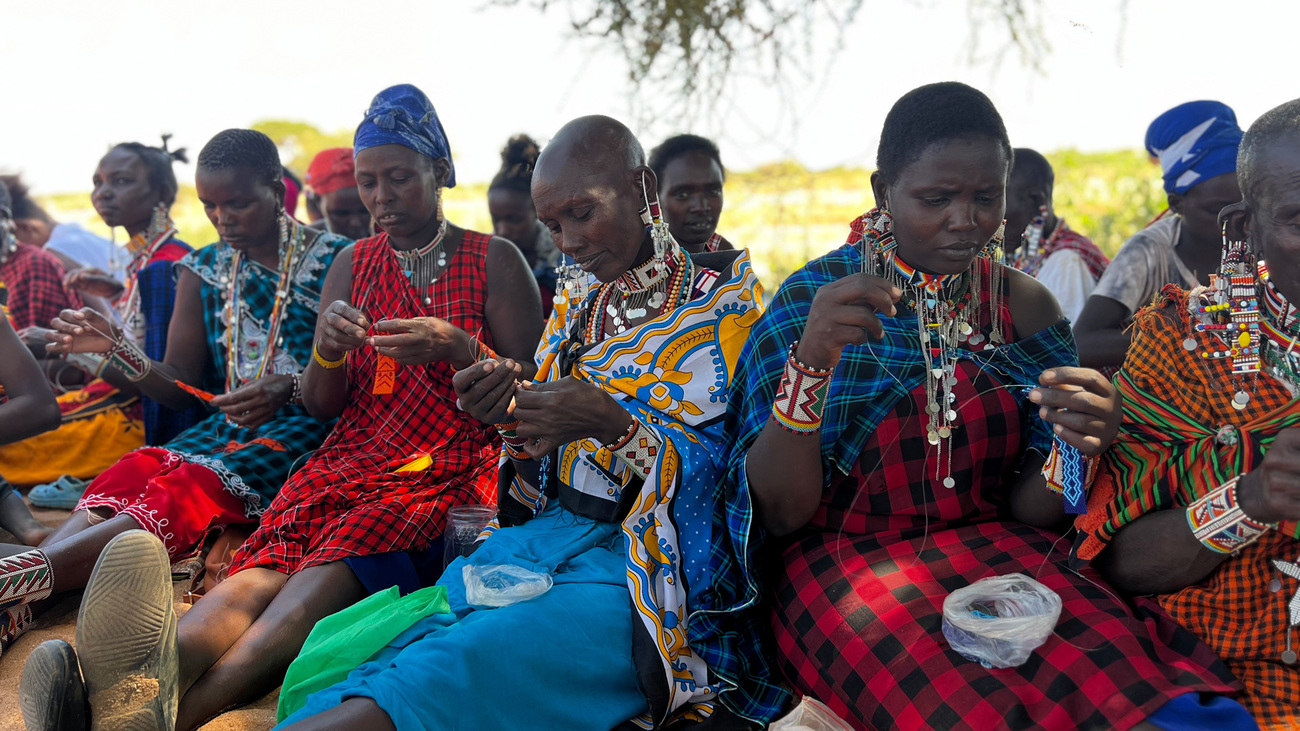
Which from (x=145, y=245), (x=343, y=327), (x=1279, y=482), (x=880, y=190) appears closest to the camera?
(x=1279, y=482)

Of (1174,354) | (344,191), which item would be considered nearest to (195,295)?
(344,191)

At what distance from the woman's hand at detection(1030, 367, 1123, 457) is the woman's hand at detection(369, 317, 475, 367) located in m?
1.90

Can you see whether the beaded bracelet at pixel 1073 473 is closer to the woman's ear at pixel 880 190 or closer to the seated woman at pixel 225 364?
the woman's ear at pixel 880 190

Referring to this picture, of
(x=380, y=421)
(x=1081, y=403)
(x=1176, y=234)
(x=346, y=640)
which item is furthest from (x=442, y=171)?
(x=1176, y=234)

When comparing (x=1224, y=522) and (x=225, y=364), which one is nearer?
(x=1224, y=522)

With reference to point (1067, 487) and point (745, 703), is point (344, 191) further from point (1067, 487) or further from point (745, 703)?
point (1067, 487)

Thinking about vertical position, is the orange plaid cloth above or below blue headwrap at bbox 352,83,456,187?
below

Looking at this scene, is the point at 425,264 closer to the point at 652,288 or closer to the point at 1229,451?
the point at 652,288

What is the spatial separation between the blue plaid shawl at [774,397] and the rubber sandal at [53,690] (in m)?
1.59

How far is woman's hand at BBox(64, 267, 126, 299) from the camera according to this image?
5.84 metres

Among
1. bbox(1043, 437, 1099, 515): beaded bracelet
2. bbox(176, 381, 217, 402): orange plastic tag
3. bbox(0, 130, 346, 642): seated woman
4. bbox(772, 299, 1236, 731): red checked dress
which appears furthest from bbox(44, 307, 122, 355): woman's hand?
bbox(1043, 437, 1099, 515): beaded bracelet

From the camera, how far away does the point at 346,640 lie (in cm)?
265

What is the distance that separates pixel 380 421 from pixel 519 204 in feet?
6.70

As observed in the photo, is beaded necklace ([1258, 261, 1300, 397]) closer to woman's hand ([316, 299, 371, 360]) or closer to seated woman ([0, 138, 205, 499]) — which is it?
woman's hand ([316, 299, 371, 360])
